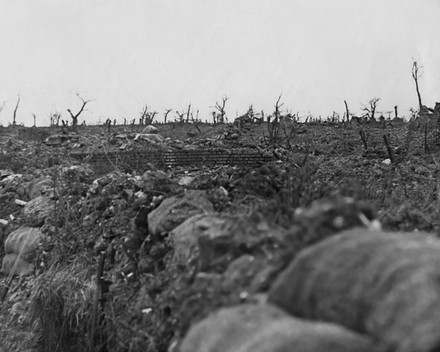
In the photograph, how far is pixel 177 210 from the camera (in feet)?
11.4

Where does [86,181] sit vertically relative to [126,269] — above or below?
above

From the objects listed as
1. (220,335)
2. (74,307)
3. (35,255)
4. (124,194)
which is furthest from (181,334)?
(35,255)

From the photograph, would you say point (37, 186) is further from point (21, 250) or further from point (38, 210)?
point (21, 250)

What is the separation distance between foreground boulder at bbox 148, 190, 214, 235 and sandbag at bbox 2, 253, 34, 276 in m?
2.15

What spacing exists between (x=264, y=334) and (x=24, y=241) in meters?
4.78

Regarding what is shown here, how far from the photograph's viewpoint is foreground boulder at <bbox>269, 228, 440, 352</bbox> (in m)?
1.22

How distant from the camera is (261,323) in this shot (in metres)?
1.51

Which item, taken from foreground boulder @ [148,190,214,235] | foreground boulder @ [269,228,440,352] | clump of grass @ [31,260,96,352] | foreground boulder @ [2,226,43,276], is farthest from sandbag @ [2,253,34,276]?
foreground boulder @ [269,228,440,352]

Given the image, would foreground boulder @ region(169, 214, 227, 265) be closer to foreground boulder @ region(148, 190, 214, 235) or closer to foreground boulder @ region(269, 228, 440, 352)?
foreground boulder @ region(148, 190, 214, 235)

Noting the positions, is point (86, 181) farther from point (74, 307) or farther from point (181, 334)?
point (181, 334)

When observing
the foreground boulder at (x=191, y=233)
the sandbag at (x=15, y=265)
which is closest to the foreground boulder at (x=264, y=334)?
the foreground boulder at (x=191, y=233)

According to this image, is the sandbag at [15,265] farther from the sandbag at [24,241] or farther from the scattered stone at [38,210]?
the scattered stone at [38,210]

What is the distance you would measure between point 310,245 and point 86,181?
5418 mm

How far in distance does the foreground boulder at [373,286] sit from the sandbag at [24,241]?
14.3 feet
